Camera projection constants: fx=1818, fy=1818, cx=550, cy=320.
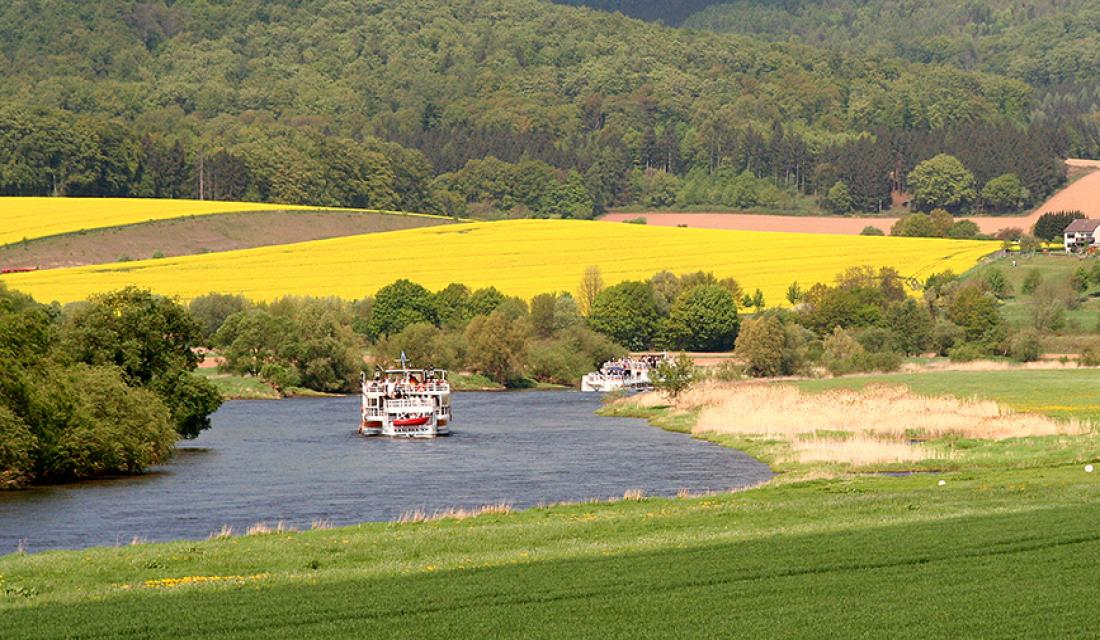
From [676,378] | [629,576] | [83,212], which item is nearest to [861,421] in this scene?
[676,378]

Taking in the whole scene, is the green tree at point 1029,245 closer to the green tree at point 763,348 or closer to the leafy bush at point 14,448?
the green tree at point 763,348

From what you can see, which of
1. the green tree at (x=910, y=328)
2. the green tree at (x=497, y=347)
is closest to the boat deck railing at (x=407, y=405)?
the green tree at (x=497, y=347)

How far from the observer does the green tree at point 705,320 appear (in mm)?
122438

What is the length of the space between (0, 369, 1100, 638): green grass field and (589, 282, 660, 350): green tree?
84.5 m

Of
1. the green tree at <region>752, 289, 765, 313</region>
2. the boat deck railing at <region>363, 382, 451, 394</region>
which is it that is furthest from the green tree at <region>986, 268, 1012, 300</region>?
the boat deck railing at <region>363, 382, 451, 394</region>

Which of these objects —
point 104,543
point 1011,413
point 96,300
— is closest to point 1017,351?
point 1011,413

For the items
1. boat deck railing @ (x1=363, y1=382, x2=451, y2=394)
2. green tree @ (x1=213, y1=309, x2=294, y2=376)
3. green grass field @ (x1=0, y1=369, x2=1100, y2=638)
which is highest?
green tree @ (x1=213, y1=309, x2=294, y2=376)

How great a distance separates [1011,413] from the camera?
66.2 meters

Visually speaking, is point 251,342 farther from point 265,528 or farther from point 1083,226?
point 1083,226

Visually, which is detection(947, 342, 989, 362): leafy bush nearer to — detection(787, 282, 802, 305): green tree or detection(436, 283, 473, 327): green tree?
detection(787, 282, 802, 305): green tree

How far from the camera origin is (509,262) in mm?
153125

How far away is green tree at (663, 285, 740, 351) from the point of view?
122438 millimetres

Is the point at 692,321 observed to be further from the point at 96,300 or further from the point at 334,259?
the point at 96,300

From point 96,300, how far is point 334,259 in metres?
79.6
